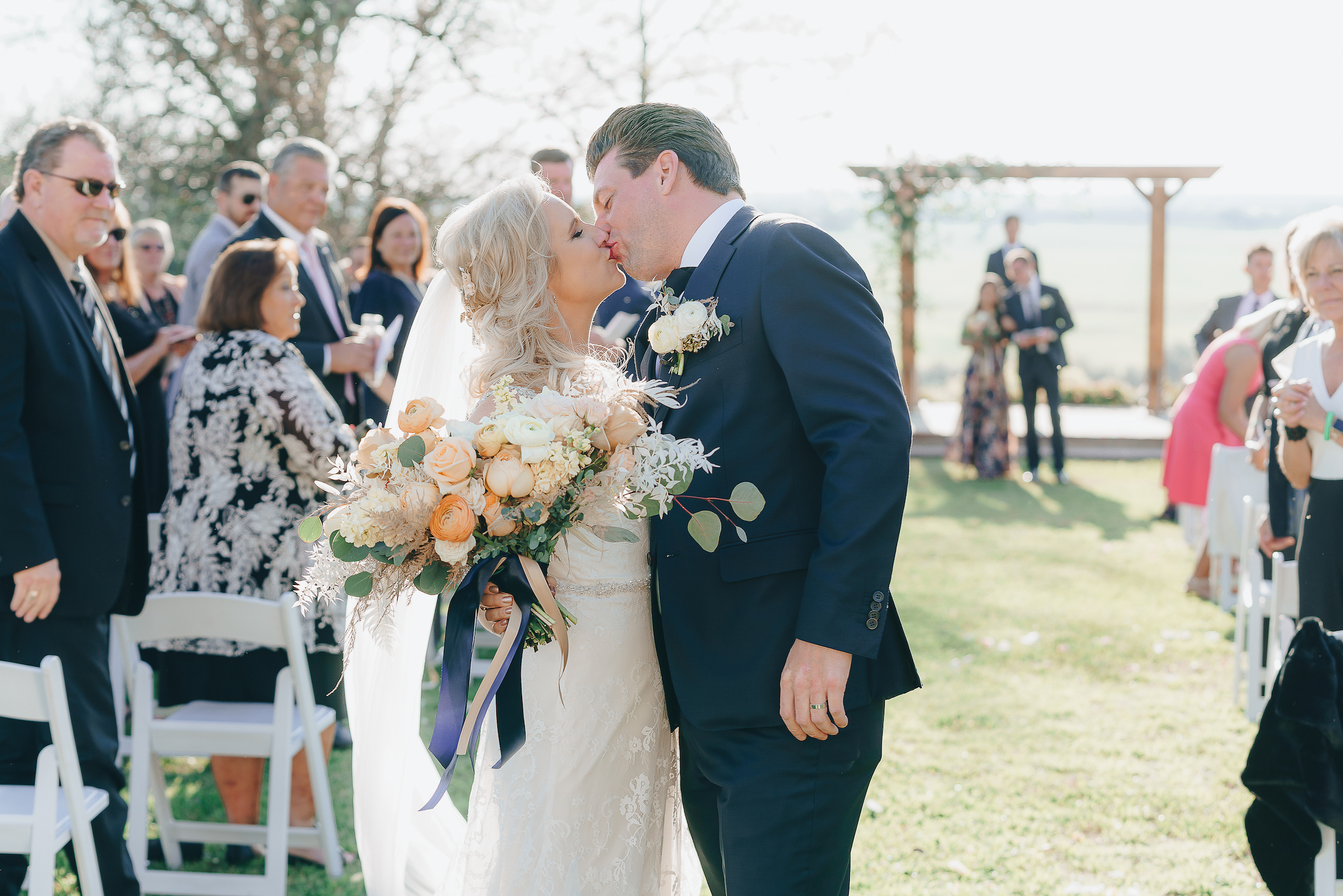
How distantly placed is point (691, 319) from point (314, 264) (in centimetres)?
372

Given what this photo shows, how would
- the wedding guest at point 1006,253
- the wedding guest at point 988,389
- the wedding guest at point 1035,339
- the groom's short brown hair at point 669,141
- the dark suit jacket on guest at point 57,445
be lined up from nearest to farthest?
1. the groom's short brown hair at point 669,141
2. the dark suit jacket on guest at point 57,445
3. the wedding guest at point 1035,339
4. the wedding guest at point 988,389
5. the wedding guest at point 1006,253

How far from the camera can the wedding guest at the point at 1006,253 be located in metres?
12.5

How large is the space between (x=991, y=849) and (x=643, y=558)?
85.4 inches

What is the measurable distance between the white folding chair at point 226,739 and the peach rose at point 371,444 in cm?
144

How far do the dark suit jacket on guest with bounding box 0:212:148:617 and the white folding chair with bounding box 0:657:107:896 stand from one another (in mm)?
590

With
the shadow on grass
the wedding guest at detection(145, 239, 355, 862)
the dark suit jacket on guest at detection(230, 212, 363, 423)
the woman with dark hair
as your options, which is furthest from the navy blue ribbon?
the shadow on grass

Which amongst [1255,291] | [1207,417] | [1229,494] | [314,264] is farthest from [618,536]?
[1255,291]

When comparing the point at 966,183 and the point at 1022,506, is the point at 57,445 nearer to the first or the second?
the point at 1022,506

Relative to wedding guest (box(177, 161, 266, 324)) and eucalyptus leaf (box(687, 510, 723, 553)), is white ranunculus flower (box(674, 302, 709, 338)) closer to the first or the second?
eucalyptus leaf (box(687, 510, 723, 553))

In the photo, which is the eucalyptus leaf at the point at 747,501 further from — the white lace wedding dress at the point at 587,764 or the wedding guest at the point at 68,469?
the wedding guest at the point at 68,469

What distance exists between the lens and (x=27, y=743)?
10.3ft

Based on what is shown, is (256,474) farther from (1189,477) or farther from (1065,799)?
(1189,477)

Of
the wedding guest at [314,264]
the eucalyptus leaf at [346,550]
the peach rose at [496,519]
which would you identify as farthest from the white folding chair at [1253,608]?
the wedding guest at [314,264]

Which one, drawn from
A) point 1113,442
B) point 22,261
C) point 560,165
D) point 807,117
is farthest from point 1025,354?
point 22,261
